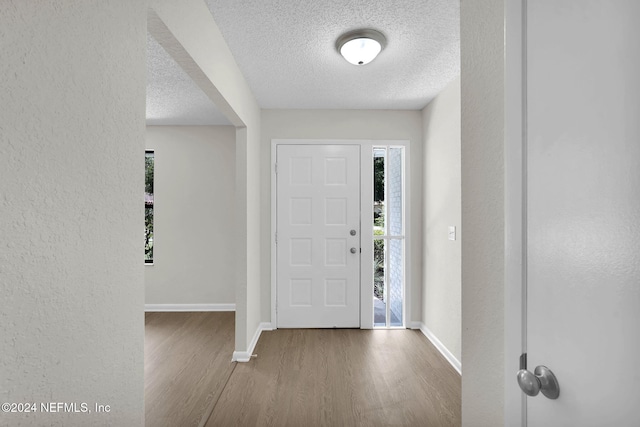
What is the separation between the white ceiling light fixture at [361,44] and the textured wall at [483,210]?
1079 mm

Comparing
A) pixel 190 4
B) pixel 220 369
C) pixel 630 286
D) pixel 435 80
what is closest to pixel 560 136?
pixel 630 286

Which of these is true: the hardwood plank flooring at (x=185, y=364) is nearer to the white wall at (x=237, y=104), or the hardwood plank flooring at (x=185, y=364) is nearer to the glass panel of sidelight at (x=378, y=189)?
the white wall at (x=237, y=104)

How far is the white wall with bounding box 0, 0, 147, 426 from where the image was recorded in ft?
2.12

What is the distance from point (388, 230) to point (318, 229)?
81cm

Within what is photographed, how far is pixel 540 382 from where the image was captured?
2.30 feet

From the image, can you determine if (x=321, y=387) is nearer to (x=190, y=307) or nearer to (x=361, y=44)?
(x=361, y=44)

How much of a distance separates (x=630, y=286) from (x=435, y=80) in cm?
271

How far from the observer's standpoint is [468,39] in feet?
3.58

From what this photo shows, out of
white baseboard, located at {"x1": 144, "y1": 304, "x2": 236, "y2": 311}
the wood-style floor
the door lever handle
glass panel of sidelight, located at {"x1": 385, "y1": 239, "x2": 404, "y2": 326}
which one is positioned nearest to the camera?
the door lever handle

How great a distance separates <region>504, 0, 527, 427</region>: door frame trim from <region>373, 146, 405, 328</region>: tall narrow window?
2835 mm

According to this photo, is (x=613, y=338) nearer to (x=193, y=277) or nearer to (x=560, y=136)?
(x=560, y=136)

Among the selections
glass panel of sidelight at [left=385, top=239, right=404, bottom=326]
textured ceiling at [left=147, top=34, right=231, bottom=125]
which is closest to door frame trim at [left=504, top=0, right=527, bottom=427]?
textured ceiling at [left=147, top=34, right=231, bottom=125]

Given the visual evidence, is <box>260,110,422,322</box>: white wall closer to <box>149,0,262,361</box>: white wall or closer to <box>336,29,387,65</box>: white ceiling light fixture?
<box>149,0,262,361</box>: white wall

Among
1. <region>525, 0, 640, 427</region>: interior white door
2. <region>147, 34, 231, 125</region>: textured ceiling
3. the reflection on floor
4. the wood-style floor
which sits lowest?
the wood-style floor
